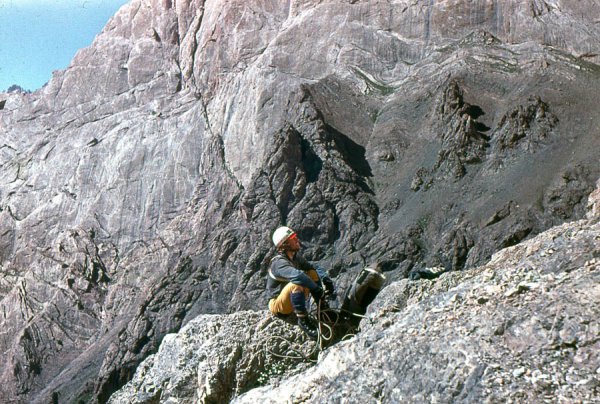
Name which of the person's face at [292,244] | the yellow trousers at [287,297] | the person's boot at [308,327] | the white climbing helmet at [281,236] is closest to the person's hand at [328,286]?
the yellow trousers at [287,297]

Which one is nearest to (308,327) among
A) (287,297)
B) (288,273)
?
(287,297)

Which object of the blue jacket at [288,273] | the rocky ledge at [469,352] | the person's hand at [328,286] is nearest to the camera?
the rocky ledge at [469,352]

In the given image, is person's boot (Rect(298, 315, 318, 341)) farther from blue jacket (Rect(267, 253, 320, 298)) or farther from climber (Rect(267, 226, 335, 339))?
blue jacket (Rect(267, 253, 320, 298))

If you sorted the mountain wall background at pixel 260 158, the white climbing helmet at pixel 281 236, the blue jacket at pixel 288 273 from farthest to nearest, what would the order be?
1. the mountain wall background at pixel 260 158
2. the white climbing helmet at pixel 281 236
3. the blue jacket at pixel 288 273

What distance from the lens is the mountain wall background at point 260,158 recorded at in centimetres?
6988

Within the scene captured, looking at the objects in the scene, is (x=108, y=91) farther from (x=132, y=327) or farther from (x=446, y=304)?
(x=446, y=304)

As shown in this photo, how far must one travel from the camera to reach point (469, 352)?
7582mm

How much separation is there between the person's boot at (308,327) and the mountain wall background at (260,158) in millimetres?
50837

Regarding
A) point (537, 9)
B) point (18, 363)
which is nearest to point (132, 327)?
point (18, 363)

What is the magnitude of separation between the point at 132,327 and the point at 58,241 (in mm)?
23680

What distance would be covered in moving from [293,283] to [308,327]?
2.22ft

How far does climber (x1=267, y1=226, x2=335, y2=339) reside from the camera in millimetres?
10734

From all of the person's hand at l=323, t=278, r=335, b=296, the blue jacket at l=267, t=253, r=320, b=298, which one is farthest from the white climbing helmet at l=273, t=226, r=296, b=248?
the person's hand at l=323, t=278, r=335, b=296

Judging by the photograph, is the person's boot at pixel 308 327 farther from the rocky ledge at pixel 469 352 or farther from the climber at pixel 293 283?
the rocky ledge at pixel 469 352
